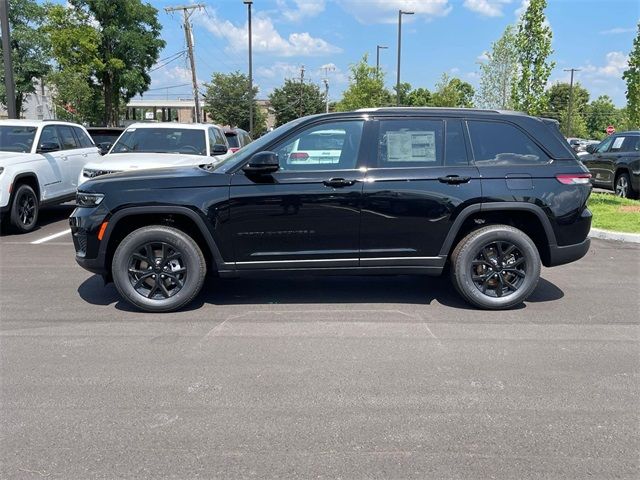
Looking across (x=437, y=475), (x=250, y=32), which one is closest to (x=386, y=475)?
(x=437, y=475)

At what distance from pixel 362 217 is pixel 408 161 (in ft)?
2.33

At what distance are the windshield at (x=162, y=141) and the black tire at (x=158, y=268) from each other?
4.99 metres

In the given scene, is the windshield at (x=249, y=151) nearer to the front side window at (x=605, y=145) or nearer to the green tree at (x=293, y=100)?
the front side window at (x=605, y=145)

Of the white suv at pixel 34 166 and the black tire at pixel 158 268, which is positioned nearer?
the black tire at pixel 158 268

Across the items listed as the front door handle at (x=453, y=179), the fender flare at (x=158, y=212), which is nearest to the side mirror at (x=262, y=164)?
the fender flare at (x=158, y=212)

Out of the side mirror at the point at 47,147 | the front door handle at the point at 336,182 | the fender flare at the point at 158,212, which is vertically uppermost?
the side mirror at the point at 47,147

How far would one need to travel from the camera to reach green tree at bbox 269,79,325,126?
226 ft

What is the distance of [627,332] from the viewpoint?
492 centimetres

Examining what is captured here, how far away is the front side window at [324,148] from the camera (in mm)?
5234

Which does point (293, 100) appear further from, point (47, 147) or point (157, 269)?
point (157, 269)

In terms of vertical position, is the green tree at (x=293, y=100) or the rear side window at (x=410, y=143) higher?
the green tree at (x=293, y=100)

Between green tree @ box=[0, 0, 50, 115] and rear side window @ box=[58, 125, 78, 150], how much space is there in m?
23.3

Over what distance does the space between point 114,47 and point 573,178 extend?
3325cm

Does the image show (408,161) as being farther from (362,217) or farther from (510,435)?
(510,435)
